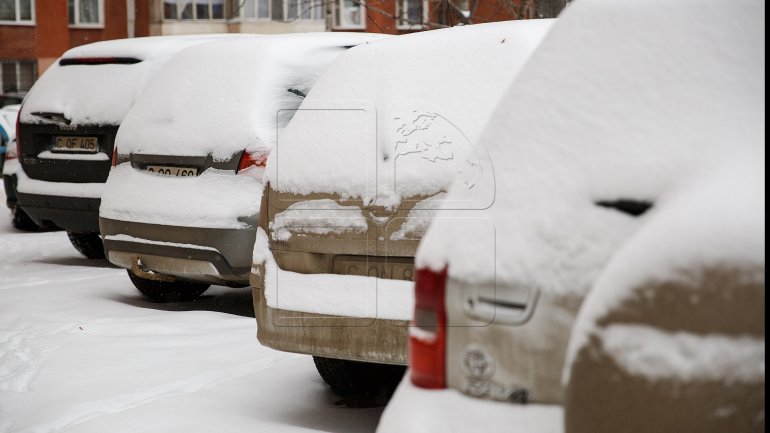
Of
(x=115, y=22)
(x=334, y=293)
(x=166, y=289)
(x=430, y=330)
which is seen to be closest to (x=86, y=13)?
(x=115, y=22)

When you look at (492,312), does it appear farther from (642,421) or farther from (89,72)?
(89,72)

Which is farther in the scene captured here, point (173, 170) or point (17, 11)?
point (17, 11)

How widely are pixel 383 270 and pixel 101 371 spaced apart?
2046mm

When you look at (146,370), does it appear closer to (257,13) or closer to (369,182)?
(369,182)

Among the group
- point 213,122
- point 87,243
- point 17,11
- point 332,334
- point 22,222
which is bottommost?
point 22,222

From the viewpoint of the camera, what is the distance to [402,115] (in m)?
4.45

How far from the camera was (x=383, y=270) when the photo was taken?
4266 mm

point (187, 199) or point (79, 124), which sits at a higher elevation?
point (79, 124)

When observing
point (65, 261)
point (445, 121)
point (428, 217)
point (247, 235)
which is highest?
point (445, 121)

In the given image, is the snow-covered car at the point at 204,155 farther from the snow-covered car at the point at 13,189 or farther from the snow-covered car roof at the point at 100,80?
the snow-covered car at the point at 13,189

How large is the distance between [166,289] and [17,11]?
3560 cm

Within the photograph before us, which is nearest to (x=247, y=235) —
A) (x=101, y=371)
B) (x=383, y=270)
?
(x=101, y=371)

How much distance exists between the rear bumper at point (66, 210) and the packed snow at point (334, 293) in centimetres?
409

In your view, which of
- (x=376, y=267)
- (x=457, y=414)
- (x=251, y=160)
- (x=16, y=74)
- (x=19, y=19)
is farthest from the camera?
(x=19, y=19)
